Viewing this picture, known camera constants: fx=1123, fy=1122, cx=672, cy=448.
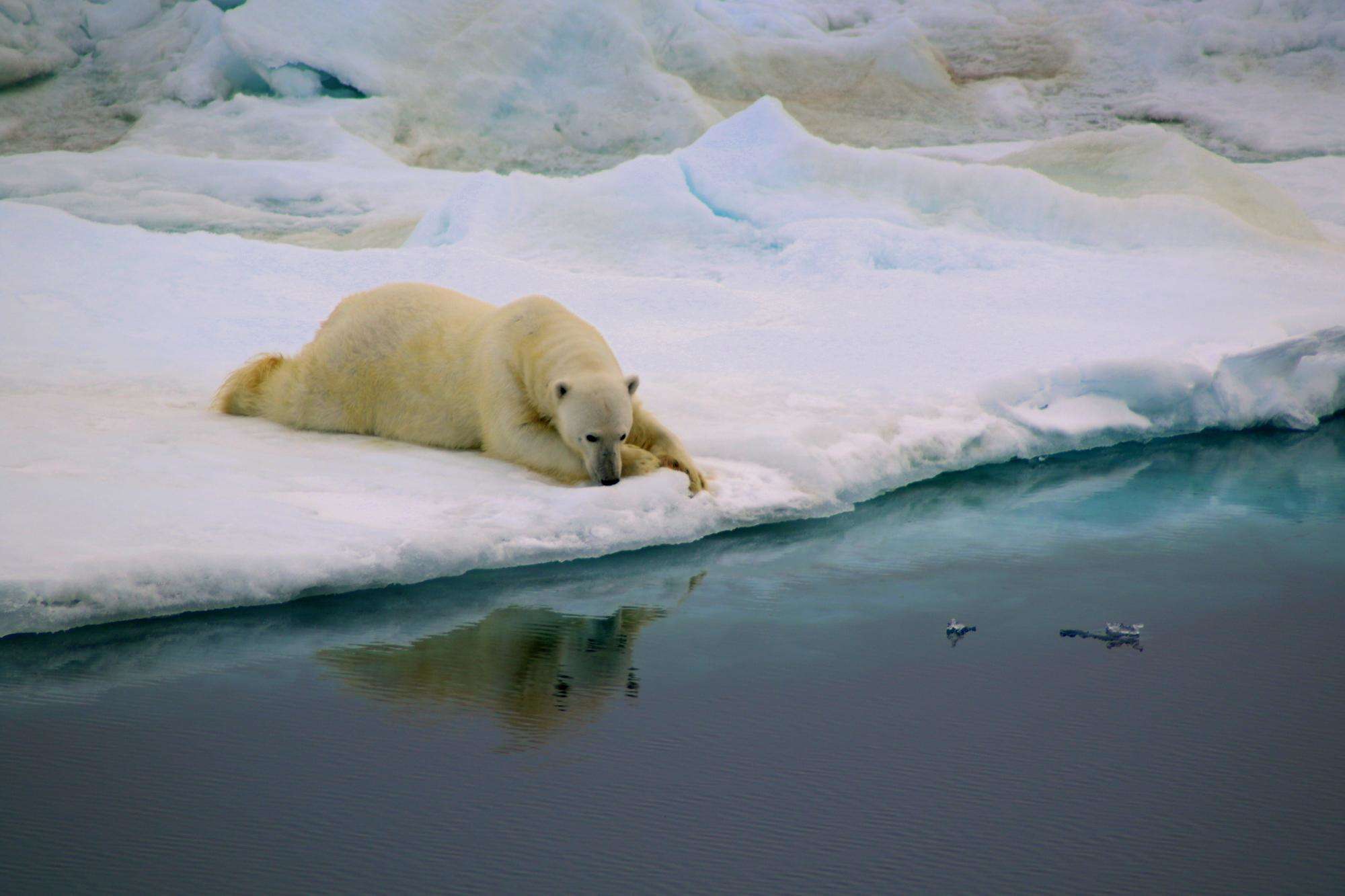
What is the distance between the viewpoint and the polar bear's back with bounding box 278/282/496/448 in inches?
172

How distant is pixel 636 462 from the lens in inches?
154

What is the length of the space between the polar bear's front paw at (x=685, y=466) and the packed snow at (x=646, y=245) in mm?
71

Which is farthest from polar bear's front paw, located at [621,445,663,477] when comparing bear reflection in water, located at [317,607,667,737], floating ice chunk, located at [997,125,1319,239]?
floating ice chunk, located at [997,125,1319,239]

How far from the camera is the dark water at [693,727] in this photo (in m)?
2.01

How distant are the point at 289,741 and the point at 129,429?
223 cm

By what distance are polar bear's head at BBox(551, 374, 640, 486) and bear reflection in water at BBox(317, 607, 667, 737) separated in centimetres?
76

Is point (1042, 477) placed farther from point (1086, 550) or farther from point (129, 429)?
point (129, 429)

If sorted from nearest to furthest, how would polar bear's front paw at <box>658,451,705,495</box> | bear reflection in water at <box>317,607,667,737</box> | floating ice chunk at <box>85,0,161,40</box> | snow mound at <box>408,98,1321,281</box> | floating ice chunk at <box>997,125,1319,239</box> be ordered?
bear reflection in water at <box>317,607,667,737</box>, polar bear's front paw at <box>658,451,705,495</box>, snow mound at <box>408,98,1321,281</box>, floating ice chunk at <box>997,125,1319,239</box>, floating ice chunk at <box>85,0,161,40</box>

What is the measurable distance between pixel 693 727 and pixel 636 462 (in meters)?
1.53

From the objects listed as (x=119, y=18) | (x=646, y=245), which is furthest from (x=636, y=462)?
(x=119, y=18)

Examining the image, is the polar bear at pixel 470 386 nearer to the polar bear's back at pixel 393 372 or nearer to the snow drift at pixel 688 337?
the polar bear's back at pixel 393 372

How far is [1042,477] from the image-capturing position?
490cm

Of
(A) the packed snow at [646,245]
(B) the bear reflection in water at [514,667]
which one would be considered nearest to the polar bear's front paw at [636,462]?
(A) the packed snow at [646,245]

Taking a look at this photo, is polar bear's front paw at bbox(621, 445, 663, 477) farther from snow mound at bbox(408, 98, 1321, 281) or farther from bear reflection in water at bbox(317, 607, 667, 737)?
snow mound at bbox(408, 98, 1321, 281)
